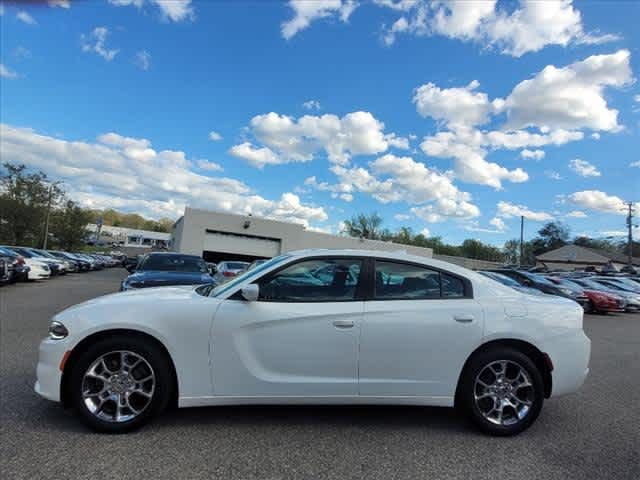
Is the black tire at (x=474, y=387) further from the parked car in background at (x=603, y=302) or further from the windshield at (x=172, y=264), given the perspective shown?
the parked car in background at (x=603, y=302)

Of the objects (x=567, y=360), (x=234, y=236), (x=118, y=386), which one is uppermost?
(x=234, y=236)

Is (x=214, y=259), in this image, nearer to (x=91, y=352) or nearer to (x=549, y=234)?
(x=91, y=352)

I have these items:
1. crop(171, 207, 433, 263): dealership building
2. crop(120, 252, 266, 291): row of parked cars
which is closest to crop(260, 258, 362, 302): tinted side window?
crop(120, 252, 266, 291): row of parked cars

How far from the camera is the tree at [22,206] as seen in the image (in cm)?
4322

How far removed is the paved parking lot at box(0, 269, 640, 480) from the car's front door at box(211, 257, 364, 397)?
387 mm

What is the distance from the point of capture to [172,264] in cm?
1001

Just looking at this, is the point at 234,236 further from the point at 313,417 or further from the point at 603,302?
the point at 313,417

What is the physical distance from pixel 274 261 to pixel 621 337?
34.1ft

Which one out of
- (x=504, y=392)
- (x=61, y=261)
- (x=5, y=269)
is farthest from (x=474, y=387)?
(x=61, y=261)

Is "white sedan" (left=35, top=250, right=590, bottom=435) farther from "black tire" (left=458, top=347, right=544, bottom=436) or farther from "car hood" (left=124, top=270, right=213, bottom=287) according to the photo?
"car hood" (left=124, top=270, right=213, bottom=287)

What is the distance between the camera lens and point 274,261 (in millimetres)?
4070

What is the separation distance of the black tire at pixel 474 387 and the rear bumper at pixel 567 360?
7.2 inches

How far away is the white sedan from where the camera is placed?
3.58 meters

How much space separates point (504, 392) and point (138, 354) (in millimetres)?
3096
